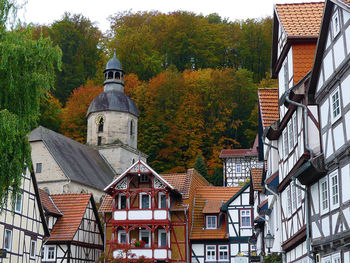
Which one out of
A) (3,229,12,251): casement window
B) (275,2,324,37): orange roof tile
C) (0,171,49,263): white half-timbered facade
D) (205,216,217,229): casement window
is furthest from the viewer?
(205,216,217,229): casement window

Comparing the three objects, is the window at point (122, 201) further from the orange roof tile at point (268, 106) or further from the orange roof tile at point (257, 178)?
the orange roof tile at point (268, 106)

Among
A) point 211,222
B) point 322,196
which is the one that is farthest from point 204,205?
point 322,196

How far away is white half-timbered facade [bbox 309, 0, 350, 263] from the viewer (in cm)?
1233

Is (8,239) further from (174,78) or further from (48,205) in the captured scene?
(174,78)

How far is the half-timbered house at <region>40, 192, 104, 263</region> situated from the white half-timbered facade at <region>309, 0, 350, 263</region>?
21253 mm

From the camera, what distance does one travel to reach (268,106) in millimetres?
21609

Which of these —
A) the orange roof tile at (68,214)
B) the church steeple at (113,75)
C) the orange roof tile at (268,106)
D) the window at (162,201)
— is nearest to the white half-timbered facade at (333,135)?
the orange roof tile at (268,106)

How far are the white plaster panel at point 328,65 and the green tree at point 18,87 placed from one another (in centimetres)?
655

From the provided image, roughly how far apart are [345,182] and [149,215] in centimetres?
2281

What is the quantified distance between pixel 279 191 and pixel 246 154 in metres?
34.4

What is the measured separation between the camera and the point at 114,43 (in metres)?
78.7

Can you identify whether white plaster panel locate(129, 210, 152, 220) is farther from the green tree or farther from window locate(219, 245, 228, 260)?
the green tree

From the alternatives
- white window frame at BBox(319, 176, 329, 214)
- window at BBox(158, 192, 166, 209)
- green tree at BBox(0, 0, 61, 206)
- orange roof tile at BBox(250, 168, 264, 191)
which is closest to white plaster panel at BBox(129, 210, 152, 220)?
window at BBox(158, 192, 166, 209)

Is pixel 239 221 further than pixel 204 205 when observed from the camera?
No
